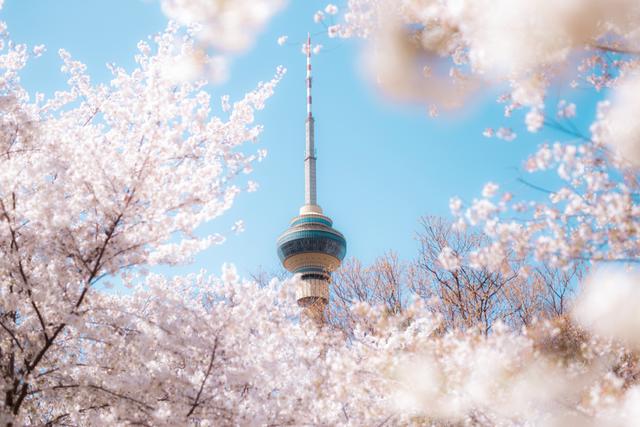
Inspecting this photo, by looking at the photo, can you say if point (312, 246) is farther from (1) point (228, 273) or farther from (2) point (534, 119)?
(2) point (534, 119)

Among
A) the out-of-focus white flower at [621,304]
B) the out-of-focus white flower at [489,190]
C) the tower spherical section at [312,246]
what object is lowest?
the out-of-focus white flower at [621,304]

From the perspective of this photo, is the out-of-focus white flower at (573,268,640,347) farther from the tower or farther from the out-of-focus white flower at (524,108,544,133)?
the tower

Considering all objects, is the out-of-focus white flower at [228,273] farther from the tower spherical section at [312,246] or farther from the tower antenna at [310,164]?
the tower antenna at [310,164]

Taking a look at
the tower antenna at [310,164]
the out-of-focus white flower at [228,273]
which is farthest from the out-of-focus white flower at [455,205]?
the tower antenna at [310,164]

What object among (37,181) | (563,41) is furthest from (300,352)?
(563,41)

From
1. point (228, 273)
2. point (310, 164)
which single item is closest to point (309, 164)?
point (310, 164)

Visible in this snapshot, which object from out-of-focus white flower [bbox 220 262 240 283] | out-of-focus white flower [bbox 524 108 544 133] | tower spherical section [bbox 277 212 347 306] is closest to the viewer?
out-of-focus white flower [bbox 524 108 544 133]

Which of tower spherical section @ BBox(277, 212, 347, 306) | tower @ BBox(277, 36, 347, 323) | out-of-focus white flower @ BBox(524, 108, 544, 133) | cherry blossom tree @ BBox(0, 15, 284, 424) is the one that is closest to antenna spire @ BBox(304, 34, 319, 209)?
tower @ BBox(277, 36, 347, 323)

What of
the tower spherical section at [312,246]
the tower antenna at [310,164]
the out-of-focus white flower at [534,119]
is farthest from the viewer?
the tower antenna at [310,164]

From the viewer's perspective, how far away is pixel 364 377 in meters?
5.28

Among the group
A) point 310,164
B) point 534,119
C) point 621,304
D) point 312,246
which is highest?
point 310,164

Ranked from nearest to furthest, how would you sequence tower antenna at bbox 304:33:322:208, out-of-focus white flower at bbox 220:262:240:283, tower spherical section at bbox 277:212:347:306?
1. out-of-focus white flower at bbox 220:262:240:283
2. tower spherical section at bbox 277:212:347:306
3. tower antenna at bbox 304:33:322:208

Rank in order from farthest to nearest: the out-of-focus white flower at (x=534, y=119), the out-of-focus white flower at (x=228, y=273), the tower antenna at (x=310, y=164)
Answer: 1. the tower antenna at (x=310, y=164)
2. the out-of-focus white flower at (x=228, y=273)
3. the out-of-focus white flower at (x=534, y=119)

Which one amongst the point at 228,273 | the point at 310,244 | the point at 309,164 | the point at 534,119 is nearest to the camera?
the point at 534,119
